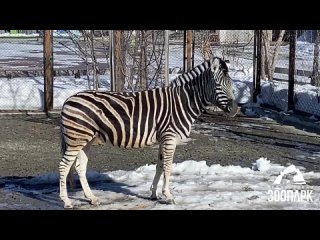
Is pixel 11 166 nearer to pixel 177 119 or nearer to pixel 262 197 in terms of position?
pixel 177 119

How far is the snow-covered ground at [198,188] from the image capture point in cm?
622

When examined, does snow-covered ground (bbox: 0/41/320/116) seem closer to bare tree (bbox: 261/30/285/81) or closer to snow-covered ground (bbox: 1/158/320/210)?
bare tree (bbox: 261/30/285/81)

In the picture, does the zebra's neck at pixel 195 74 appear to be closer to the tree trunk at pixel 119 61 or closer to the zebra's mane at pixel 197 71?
the zebra's mane at pixel 197 71

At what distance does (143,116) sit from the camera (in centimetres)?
634

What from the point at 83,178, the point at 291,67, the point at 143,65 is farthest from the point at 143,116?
the point at 291,67

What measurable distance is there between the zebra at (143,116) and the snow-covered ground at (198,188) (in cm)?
26

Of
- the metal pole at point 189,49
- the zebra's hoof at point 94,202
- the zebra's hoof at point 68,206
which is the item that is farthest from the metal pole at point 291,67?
the zebra's hoof at point 68,206

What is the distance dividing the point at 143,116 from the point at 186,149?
331 cm

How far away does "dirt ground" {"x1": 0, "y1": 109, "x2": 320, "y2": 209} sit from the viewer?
830cm

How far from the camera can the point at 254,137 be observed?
10586 mm
